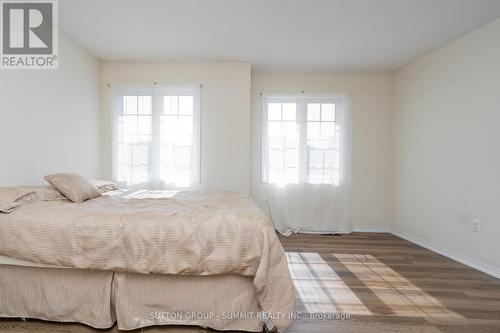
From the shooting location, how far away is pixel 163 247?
1428 millimetres

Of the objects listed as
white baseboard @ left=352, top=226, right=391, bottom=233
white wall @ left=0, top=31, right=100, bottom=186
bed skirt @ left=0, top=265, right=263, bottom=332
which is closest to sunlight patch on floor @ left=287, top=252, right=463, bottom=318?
bed skirt @ left=0, top=265, right=263, bottom=332

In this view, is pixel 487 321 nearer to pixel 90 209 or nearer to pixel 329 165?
pixel 329 165

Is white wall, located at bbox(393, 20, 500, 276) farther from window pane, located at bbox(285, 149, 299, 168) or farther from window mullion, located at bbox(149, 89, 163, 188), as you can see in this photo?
window mullion, located at bbox(149, 89, 163, 188)

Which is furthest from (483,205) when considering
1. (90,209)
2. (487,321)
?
(90,209)

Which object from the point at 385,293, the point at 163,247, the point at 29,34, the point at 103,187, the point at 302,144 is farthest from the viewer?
the point at 302,144

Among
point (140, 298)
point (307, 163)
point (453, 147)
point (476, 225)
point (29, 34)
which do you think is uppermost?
point (29, 34)

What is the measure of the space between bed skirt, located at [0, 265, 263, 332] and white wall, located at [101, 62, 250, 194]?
77.1 inches

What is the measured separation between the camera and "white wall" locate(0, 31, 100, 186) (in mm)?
2049

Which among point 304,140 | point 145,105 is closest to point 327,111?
point 304,140

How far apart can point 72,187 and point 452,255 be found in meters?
4.02

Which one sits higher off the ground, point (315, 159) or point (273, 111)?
point (273, 111)

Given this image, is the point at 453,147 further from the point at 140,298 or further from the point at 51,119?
the point at 51,119

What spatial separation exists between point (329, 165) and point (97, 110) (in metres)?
3.54

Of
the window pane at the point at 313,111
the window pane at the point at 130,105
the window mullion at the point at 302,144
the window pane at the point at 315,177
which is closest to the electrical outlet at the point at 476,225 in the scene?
the window pane at the point at 315,177
